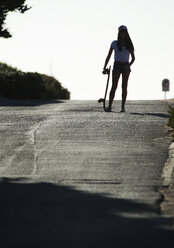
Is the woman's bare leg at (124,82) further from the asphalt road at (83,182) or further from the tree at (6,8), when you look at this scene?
the tree at (6,8)

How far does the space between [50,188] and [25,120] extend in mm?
8649

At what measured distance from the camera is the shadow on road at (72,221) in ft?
21.6

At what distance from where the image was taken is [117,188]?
9.08 metres

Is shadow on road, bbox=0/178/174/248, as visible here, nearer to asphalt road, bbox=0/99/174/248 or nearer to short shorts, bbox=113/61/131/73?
asphalt road, bbox=0/99/174/248

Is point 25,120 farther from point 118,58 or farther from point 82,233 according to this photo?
point 82,233

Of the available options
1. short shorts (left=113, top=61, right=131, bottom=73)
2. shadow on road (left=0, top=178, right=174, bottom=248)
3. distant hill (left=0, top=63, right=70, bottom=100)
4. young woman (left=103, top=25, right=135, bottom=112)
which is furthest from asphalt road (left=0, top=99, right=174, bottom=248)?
distant hill (left=0, top=63, right=70, bottom=100)

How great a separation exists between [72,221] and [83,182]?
2.15 metres

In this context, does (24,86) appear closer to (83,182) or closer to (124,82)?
(124,82)

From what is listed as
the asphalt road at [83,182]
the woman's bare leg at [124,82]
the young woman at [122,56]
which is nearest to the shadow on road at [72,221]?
the asphalt road at [83,182]

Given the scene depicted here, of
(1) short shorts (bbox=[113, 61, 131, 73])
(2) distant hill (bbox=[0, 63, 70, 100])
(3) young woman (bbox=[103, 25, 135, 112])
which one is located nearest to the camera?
(3) young woman (bbox=[103, 25, 135, 112])

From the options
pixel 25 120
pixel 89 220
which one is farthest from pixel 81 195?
pixel 25 120

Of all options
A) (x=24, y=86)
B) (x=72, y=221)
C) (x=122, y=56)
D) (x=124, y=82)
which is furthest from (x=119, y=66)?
(x=24, y=86)

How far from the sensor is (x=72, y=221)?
7359 millimetres

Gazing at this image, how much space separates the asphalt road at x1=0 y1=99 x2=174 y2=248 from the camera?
6.85m
